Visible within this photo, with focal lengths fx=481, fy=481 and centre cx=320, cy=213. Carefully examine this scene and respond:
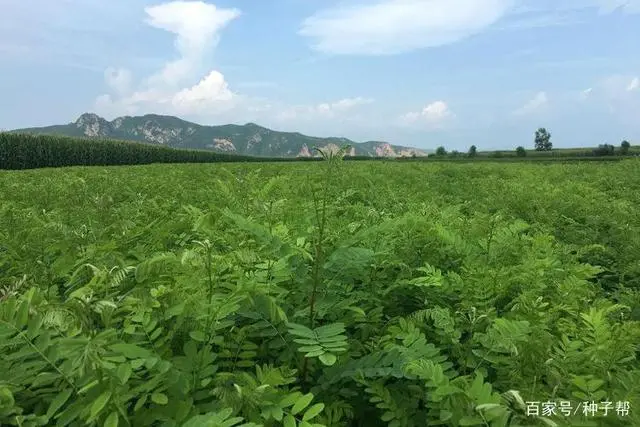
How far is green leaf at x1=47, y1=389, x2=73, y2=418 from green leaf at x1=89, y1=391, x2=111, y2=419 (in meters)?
0.16

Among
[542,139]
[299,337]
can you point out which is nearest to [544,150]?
[542,139]

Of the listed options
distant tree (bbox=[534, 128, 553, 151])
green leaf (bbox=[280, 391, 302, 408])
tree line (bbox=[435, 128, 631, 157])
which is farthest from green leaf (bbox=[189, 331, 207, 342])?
distant tree (bbox=[534, 128, 553, 151])

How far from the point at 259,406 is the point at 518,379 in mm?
1050

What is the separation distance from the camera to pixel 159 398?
166 centimetres

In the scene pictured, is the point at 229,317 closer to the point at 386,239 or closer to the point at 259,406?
the point at 259,406

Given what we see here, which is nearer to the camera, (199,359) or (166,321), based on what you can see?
(199,359)

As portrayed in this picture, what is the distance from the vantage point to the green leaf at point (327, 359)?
1.88 metres

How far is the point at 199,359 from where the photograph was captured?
1.92 m

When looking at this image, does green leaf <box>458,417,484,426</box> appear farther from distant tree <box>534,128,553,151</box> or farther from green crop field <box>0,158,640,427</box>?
distant tree <box>534,128,553,151</box>

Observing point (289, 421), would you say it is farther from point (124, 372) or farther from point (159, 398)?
point (124, 372)

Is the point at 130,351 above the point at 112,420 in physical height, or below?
above

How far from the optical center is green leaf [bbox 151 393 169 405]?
165cm

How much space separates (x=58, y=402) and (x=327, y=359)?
96 centimetres

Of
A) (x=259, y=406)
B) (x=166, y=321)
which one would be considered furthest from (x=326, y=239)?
(x=259, y=406)
